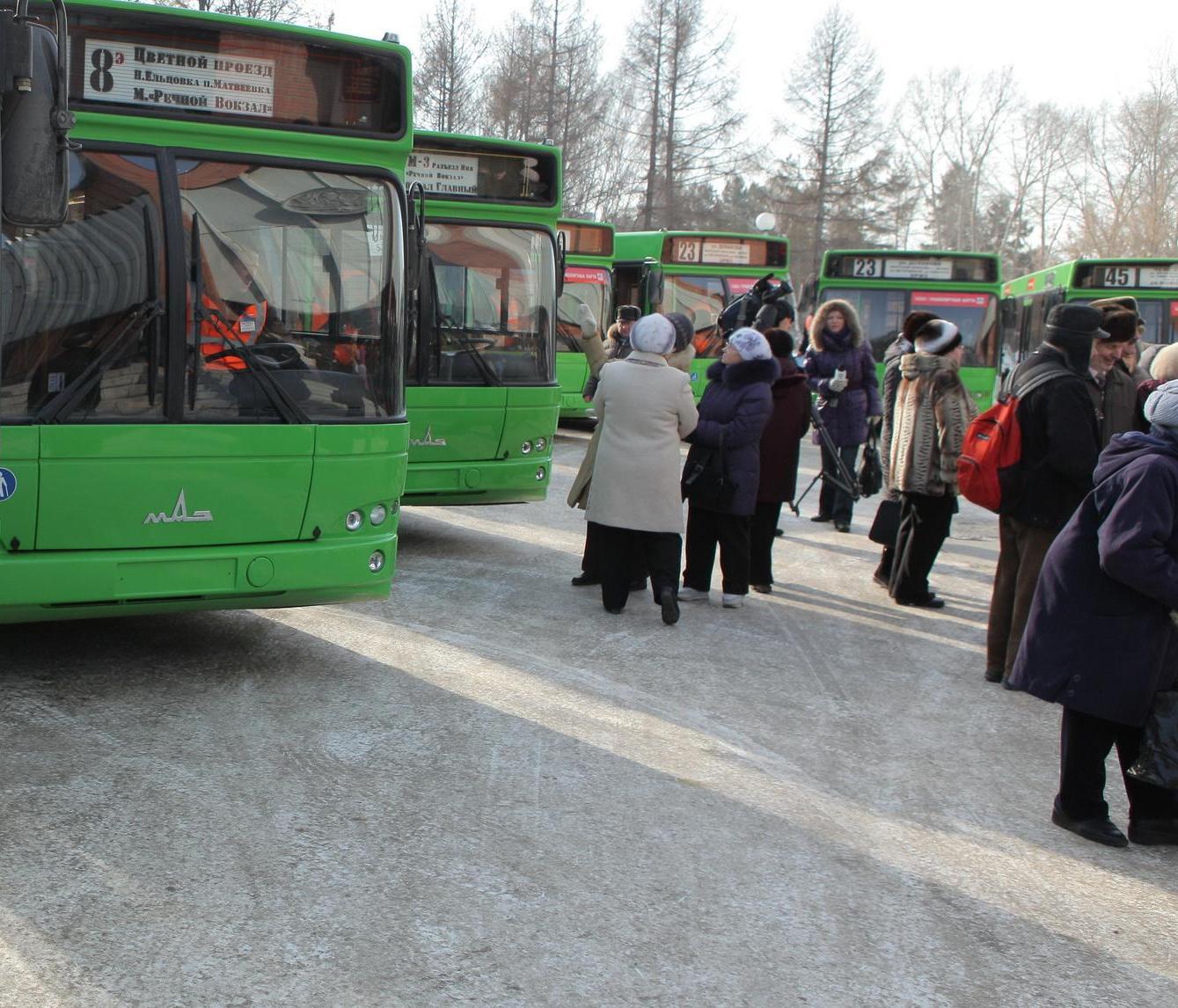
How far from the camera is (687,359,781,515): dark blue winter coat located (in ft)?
29.8

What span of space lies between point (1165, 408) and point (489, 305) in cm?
676

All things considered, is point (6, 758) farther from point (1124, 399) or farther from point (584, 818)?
point (1124, 399)

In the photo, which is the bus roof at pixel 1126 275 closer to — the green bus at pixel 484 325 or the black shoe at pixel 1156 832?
the green bus at pixel 484 325

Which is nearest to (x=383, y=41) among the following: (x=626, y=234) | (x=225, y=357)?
(x=225, y=357)

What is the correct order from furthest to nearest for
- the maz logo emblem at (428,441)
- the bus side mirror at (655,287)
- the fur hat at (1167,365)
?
the bus side mirror at (655,287) → the maz logo emblem at (428,441) → the fur hat at (1167,365)

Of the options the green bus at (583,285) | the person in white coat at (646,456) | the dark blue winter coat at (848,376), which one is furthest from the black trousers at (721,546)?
the green bus at (583,285)

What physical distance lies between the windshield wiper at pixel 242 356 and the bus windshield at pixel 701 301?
49.8 feet

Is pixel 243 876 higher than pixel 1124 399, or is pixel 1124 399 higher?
pixel 1124 399

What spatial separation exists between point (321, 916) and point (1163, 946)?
250cm

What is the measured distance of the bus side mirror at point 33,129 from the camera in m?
4.68

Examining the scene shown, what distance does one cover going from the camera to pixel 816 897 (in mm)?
4672

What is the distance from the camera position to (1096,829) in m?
5.42

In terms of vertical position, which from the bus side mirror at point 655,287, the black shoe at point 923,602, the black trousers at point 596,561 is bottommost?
the black shoe at point 923,602

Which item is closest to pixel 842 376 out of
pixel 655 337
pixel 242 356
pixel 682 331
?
pixel 682 331
